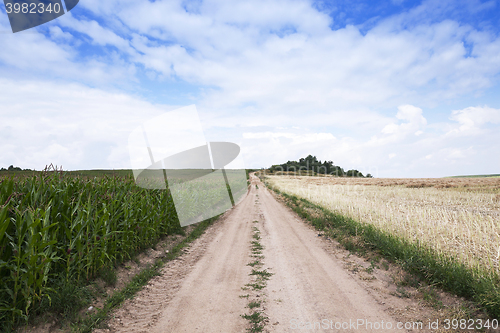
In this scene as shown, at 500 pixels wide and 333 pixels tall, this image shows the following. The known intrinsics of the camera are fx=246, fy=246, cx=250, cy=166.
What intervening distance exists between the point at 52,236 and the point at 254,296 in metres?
3.95

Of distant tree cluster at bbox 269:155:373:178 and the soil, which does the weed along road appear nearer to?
the soil

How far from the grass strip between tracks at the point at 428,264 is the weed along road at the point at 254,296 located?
1.32 m

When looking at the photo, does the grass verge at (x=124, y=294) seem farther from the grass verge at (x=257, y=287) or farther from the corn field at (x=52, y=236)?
the grass verge at (x=257, y=287)

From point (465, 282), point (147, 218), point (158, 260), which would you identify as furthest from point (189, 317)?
point (465, 282)

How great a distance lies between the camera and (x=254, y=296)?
5.13 metres

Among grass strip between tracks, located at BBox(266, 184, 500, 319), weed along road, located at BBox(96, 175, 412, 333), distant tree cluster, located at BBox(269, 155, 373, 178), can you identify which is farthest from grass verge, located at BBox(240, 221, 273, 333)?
distant tree cluster, located at BBox(269, 155, 373, 178)

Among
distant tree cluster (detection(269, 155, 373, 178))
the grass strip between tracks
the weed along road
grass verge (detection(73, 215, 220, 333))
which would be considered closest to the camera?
grass verge (detection(73, 215, 220, 333))

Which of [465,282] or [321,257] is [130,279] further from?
[465,282]

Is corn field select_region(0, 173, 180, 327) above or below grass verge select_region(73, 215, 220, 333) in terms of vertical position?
above

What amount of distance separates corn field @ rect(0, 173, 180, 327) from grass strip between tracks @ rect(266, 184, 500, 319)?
7.11m

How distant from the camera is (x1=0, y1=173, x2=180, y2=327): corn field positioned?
3.63 m

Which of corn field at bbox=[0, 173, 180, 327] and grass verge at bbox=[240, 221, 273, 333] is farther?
grass verge at bbox=[240, 221, 273, 333]

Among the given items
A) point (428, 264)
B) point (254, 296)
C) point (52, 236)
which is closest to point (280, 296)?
point (254, 296)

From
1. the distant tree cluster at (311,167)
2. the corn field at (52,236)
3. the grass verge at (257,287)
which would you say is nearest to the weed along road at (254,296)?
the grass verge at (257,287)
